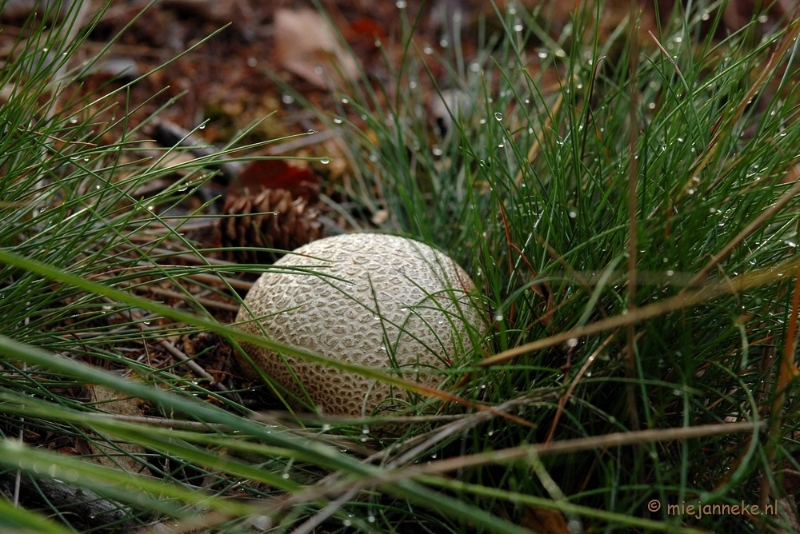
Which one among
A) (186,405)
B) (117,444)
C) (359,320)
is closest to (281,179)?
(359,320)

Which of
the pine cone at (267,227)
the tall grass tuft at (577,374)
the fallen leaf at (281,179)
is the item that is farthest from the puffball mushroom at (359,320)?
the fallen leaf at (281,179)

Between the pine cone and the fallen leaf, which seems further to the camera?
the fallen leaf

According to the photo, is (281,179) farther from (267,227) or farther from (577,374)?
(577,374)

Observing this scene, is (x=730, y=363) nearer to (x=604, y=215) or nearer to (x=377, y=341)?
(x=604, y=215)

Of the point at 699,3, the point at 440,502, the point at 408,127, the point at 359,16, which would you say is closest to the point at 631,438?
the point at 440,502

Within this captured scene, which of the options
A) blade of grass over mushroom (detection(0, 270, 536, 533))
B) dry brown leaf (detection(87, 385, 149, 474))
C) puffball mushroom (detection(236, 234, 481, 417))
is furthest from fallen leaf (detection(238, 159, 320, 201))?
blade of grass over mushroom (detection(0, 270, 536, 533))

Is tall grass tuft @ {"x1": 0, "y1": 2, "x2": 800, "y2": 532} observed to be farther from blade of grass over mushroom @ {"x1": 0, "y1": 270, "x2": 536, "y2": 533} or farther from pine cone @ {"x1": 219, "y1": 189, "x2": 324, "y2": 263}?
pine cone @ {"x1": 219, "y1": 189, "x2": 324, "y2": 263}
